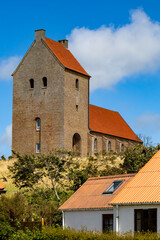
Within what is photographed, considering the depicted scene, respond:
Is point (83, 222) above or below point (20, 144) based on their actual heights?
below

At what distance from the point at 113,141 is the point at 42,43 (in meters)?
19.1

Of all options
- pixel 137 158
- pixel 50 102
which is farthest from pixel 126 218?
pixel 50 102

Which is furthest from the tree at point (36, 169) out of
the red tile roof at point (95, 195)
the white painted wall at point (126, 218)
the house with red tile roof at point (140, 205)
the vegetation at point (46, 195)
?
the white painted wall at point (126, 218)

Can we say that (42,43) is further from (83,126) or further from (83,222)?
(83,222)

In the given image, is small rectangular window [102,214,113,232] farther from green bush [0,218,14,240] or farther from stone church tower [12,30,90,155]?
stone church tower [12,30,90,155]

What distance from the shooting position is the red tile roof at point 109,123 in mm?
75294

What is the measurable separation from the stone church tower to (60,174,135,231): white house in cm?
3549

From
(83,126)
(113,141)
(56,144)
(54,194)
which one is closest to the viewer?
(54,194)

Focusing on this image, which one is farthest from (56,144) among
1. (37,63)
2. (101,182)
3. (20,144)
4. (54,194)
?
(101,182)

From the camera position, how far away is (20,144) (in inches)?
2697

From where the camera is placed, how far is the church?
65.9 m

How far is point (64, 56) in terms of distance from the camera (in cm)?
6931

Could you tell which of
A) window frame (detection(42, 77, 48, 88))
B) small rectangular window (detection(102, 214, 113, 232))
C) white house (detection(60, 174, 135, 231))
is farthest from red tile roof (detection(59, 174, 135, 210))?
window frame (detection(42, 77, 48, 88))

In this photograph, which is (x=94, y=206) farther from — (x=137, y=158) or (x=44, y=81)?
(x=44, y=81)
